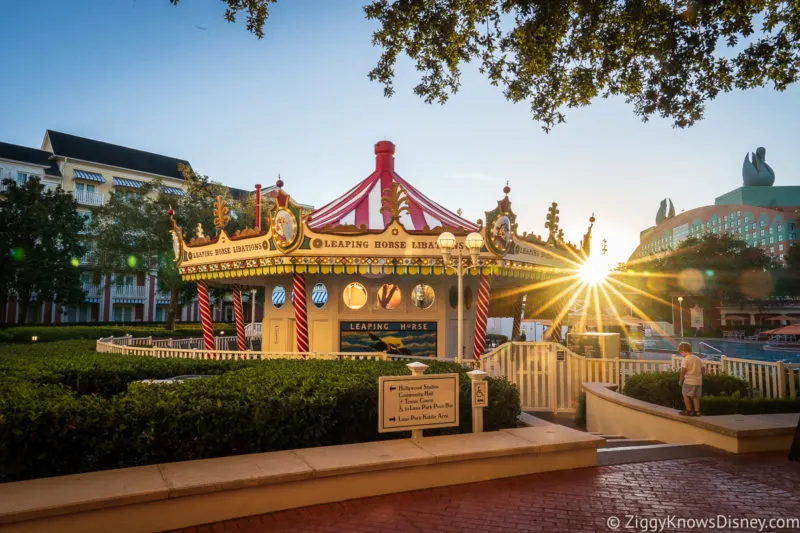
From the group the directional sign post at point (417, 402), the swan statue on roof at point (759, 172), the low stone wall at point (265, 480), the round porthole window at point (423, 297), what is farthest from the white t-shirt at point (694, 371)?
the swan statue on roof at point (759, 172)

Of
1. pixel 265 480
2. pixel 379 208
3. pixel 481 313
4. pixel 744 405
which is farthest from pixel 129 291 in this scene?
pixel 744 405

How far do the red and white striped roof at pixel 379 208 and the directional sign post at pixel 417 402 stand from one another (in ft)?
35.5

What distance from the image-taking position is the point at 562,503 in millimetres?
5398

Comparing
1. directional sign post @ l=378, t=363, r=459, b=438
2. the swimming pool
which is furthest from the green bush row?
the swimming pool

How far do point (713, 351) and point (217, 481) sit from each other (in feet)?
123

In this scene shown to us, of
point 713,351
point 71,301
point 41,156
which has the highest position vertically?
point 41,156

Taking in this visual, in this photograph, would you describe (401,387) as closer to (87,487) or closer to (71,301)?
(87,487)

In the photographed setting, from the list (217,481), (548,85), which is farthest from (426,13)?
(217,481)

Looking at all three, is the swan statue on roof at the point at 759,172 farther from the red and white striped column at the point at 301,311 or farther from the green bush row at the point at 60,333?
the red and white striped column at the point at 301,311

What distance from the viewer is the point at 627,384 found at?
10328 millimetres

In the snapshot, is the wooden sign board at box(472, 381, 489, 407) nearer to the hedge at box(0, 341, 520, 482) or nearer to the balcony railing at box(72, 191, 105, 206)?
the hedge at box(0, 341, 520, 482)

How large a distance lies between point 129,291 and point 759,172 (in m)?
122

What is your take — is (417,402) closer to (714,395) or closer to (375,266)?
(714,395)

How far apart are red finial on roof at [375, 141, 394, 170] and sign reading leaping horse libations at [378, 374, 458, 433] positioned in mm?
13704
